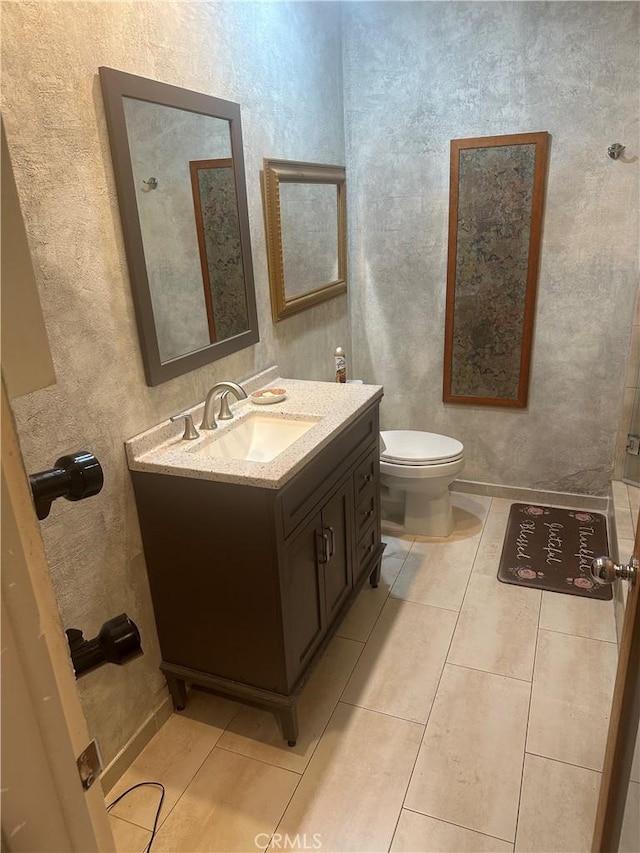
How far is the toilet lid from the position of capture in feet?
8.94

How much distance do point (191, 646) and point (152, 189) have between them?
1.39 m

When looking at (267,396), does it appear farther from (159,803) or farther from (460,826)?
(460,826)

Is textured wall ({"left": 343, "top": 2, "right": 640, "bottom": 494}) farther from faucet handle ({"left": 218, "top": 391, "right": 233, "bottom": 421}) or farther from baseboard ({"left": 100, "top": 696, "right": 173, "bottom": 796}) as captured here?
baseboard ({"left": 100, "top": 696, "right": 173, "bottom": 796})

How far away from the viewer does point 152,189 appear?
66.7 inches

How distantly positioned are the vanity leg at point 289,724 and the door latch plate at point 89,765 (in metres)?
1.32

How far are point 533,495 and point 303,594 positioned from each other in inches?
73.2

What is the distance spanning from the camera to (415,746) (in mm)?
1806

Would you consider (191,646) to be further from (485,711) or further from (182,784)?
(485,711)

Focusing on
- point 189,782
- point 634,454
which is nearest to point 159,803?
point 189,782

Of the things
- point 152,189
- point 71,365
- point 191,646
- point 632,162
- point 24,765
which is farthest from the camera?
point 632,162

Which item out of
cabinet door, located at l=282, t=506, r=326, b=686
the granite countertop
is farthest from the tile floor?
the granite countertop

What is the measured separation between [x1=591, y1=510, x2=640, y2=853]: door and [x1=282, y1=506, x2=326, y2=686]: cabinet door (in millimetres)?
845

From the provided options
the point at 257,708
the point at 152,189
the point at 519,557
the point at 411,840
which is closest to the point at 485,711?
the point at 411,840

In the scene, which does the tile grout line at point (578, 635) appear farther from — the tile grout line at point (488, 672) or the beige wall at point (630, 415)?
the beige wall at point (630, 415)
